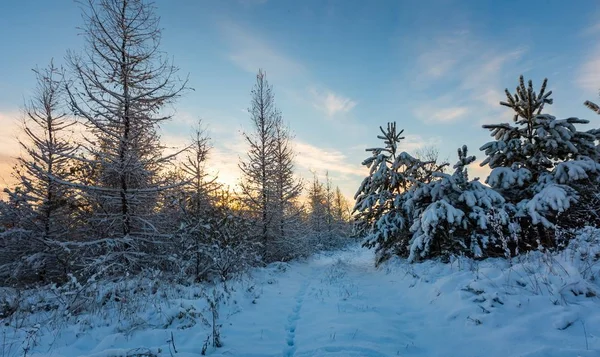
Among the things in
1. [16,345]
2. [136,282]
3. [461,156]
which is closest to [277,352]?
[16,345]

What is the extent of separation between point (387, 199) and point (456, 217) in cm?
388

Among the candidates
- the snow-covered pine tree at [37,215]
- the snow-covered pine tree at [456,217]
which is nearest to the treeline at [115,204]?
the snow-covered pine tree at [37,215]

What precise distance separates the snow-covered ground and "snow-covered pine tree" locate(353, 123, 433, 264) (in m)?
5.54

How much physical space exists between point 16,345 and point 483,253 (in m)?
10.0

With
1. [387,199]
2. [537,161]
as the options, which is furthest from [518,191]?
[387,199]

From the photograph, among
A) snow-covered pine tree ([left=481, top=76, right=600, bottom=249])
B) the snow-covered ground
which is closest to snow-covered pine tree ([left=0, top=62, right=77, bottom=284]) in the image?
the snow-covered ground

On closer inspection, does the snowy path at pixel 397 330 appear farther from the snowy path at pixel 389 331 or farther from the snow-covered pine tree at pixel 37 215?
the snow-covered pine tree at pixel 37 215

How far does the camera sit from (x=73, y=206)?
10.4 meters

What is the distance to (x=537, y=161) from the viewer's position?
8461 millimetres

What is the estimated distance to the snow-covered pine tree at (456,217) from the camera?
8.11 m

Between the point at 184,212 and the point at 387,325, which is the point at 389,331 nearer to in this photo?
the point at 387,325

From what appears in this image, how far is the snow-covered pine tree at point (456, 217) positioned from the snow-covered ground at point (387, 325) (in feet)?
9.31

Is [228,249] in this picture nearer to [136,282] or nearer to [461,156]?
[136,282]

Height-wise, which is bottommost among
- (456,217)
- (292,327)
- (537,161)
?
(292,327)
